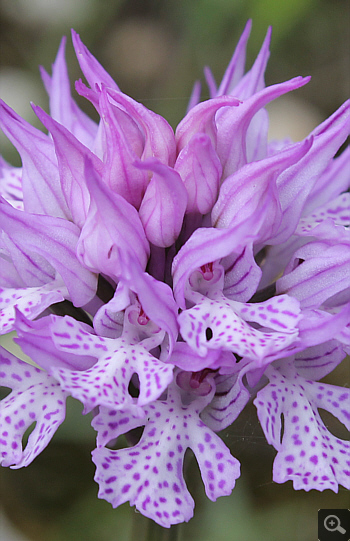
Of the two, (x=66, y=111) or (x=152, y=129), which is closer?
(x=152, y=129)

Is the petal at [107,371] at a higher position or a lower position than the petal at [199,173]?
lower

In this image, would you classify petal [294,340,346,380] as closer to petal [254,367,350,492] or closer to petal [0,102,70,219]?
petal [254,367,350,492]

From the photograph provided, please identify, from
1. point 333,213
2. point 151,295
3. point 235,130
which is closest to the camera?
point 151,295

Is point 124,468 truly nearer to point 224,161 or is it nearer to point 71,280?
point 71,280

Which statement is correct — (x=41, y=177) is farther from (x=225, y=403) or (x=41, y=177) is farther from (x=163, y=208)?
(x=225, y=403)

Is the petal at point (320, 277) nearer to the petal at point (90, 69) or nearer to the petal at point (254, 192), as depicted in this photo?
the petal at point (254, 192)

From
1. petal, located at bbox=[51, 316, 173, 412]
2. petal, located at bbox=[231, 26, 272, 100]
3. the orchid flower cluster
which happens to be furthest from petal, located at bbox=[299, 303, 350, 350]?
petal, located at bbox=[231, 26, 272, 100]

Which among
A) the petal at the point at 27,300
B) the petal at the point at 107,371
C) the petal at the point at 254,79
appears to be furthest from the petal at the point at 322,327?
the petal at the point at 254,79

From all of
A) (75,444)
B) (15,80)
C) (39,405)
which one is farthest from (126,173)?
(15,80)

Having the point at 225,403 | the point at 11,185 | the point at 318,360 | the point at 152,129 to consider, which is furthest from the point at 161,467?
the point at 11,185
